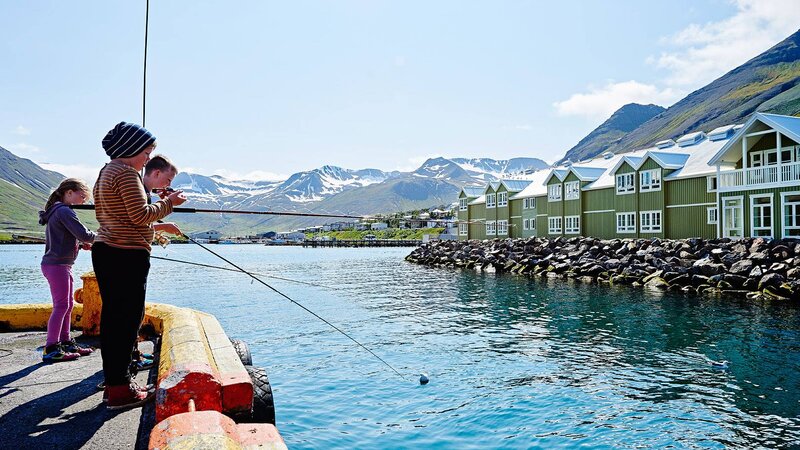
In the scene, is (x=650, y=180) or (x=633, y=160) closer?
(x=650, y=180)

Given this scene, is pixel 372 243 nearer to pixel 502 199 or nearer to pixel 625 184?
pixel 502 199

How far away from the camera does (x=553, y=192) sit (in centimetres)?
5750

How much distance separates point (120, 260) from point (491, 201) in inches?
2590

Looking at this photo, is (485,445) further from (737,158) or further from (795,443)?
(737,158)

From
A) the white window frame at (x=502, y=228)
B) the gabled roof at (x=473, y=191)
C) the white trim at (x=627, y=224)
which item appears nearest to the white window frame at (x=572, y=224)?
the white trim at (x=627, y=224)

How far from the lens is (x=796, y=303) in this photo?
24.0 m

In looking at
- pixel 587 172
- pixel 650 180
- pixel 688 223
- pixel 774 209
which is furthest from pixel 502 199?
pixel 774 209

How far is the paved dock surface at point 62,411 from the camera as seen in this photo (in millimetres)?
4457

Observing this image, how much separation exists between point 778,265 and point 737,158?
15088mm

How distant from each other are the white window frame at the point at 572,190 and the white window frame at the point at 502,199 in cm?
1156

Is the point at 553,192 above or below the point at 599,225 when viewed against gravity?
above

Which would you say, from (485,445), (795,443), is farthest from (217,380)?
(795,443)

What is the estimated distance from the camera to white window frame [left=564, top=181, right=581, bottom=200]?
5378 centimetres

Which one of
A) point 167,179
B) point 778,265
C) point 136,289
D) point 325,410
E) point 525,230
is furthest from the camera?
point 525,230
